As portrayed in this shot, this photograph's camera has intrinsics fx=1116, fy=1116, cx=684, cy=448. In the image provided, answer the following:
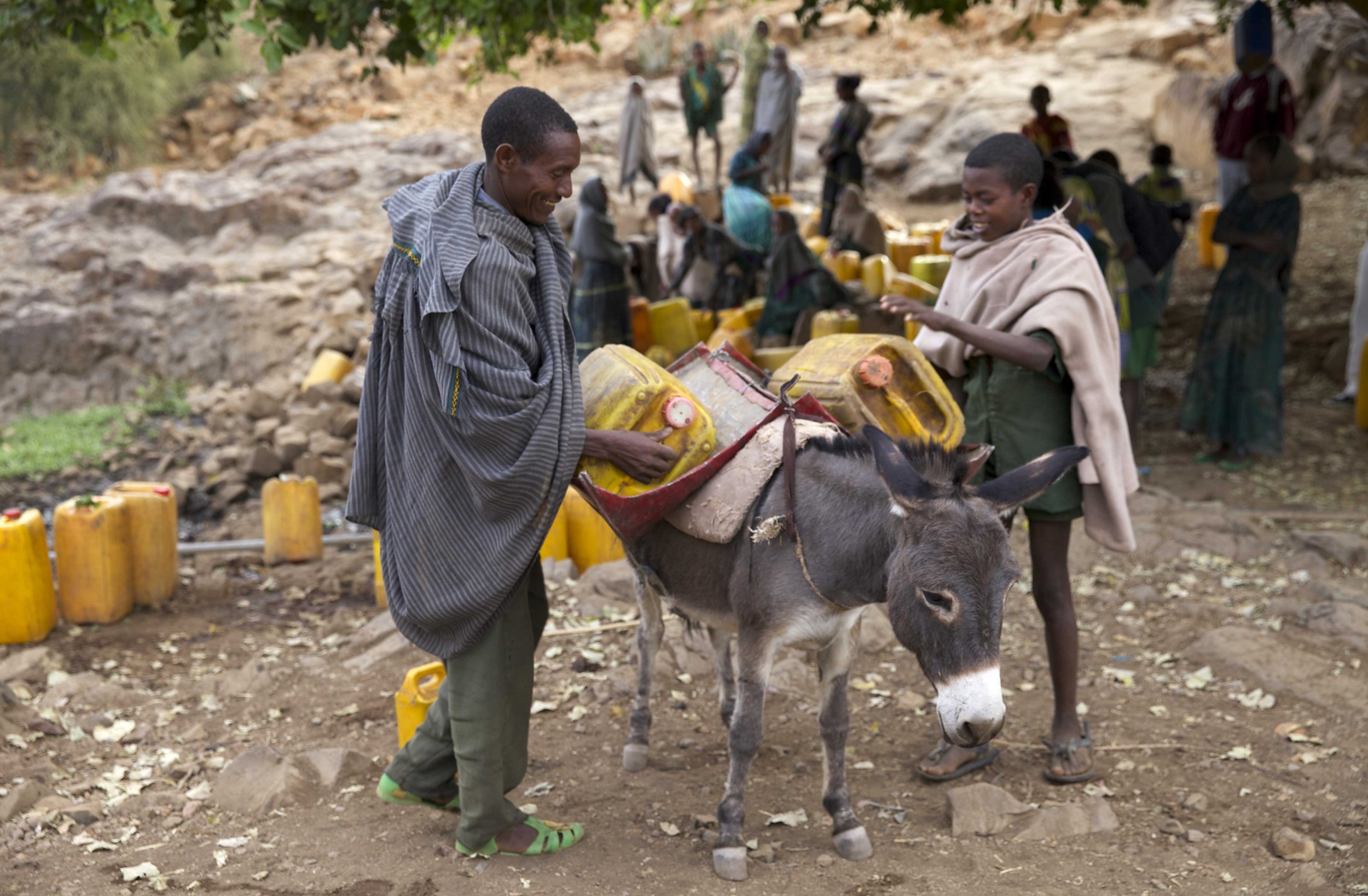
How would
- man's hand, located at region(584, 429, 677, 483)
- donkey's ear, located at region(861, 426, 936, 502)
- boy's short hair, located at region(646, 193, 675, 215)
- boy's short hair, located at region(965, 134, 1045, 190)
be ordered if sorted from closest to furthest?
donkey's ear, located at region(861, 426, 936, 502) → man's hand, located at region(584, 429, 677, 483) → boy's short hair, located at region(965, 134, 1045, 190) → boy's short hair, located at region(646, 193, 675, 215)

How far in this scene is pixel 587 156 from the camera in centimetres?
1585

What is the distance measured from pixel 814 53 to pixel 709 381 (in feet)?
71.6

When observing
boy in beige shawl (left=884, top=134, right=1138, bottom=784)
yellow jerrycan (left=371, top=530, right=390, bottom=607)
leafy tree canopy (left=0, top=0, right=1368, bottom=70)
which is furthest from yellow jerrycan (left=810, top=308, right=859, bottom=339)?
boy in beige shawl (left=884, top=134, right=1138, bottom=784)

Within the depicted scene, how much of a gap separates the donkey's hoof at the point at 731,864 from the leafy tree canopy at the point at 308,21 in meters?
4.13

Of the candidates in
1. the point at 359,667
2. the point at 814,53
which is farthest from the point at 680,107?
the point at 359,667

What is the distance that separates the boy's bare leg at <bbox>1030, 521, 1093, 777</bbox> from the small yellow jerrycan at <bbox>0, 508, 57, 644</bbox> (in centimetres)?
438

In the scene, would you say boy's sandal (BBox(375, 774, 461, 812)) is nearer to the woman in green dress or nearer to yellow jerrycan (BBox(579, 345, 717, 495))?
yellow jerrycan (BBox(579, 345, 717, 495))

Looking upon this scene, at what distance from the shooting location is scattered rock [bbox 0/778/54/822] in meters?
3.63

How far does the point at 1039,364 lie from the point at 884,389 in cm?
49

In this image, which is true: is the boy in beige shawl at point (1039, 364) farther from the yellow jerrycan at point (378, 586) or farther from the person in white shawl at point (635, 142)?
the person in white shawl at point (635, 142)

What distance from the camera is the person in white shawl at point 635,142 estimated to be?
45.1 feet

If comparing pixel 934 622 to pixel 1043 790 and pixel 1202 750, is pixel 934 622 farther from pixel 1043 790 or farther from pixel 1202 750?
pixel 1202 750

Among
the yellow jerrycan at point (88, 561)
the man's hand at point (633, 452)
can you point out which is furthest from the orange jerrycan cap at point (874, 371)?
the yellow jerrycan at point (88, 561)

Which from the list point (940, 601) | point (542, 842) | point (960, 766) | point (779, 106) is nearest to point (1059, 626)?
point (960, 766)
